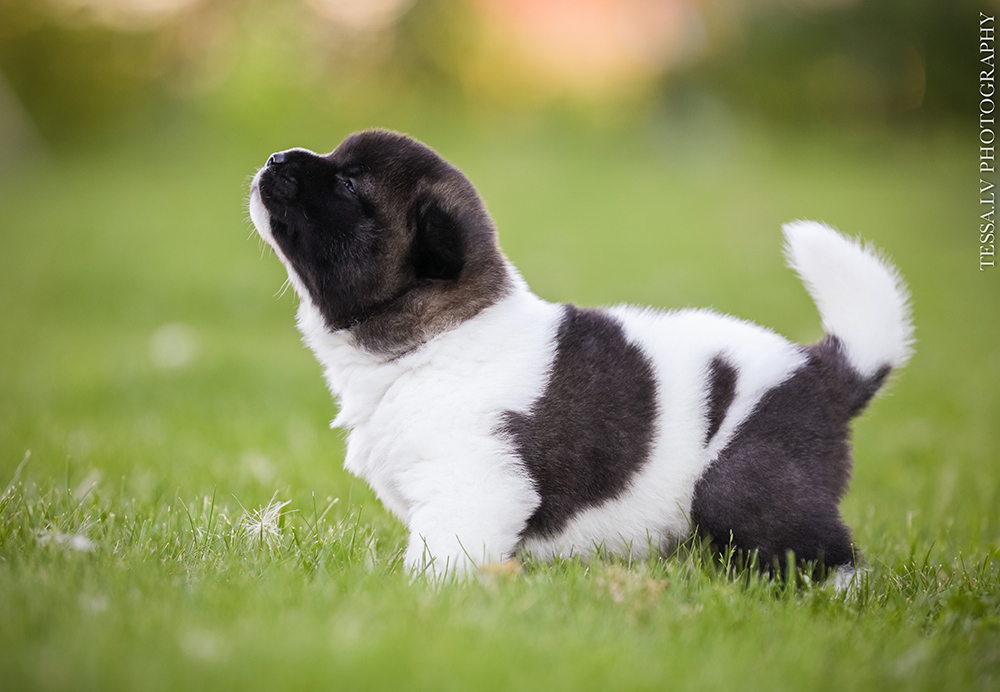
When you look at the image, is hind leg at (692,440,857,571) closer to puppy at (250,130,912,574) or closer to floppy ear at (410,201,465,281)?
puppy at (250,130,912,574)

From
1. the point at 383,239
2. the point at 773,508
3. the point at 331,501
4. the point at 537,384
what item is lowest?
the point at 331,501

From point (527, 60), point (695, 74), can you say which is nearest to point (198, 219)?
point (527, 60)

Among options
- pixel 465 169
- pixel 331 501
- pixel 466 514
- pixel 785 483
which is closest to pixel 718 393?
pixel 785 483

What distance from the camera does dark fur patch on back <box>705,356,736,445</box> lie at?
9.70 ft

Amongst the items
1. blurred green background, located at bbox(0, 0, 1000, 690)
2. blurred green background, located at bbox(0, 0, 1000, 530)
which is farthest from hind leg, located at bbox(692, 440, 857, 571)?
blurred green background, located at bbox(0, 0, 1000, 530)

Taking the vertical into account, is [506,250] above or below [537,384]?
above

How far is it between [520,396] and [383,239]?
2.48ft

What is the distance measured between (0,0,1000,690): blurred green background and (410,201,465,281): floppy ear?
39.5 inches

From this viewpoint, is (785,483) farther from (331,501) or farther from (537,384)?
(331,501)

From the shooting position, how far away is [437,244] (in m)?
2.97

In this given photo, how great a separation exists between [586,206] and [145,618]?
11.3m

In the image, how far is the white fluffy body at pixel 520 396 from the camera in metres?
2.73

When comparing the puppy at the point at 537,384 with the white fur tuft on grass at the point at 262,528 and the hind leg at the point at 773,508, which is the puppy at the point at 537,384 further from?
the white fur tuft on grass at the point at 262,528

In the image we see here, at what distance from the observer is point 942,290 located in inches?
393
